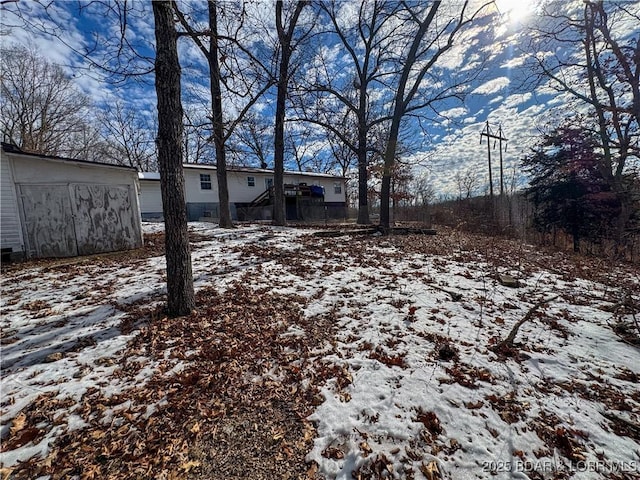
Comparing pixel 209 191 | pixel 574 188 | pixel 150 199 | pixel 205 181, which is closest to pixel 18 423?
pixel 574 188

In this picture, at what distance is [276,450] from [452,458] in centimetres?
125

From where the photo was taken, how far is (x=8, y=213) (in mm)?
7008

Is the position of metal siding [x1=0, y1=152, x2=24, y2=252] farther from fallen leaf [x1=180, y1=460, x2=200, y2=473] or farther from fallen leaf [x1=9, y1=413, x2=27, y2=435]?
fallen leaf [x1=180, y1=460, x2=200, y2=473]

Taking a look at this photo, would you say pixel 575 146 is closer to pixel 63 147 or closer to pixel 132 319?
pixel 132 319

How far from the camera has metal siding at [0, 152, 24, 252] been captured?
6914 mm

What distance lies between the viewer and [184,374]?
2562 mm

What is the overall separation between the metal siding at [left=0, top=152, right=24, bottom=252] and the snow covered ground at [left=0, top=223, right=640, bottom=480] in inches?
86.9

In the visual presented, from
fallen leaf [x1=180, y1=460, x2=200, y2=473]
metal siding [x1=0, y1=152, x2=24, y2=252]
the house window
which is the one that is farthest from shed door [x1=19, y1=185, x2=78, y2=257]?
the house window

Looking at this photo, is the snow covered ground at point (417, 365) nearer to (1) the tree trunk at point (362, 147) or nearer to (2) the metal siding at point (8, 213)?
(2) the metal siding at point (8, 213)

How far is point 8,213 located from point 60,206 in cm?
110

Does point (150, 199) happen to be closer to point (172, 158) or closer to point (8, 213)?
point (8, 213)

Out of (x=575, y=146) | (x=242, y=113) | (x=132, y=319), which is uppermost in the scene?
(x=242, y=113)

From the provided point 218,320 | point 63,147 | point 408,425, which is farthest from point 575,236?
point 63,147

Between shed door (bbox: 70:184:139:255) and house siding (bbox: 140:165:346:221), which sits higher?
house siding (bbox: 140:165:346:221)
